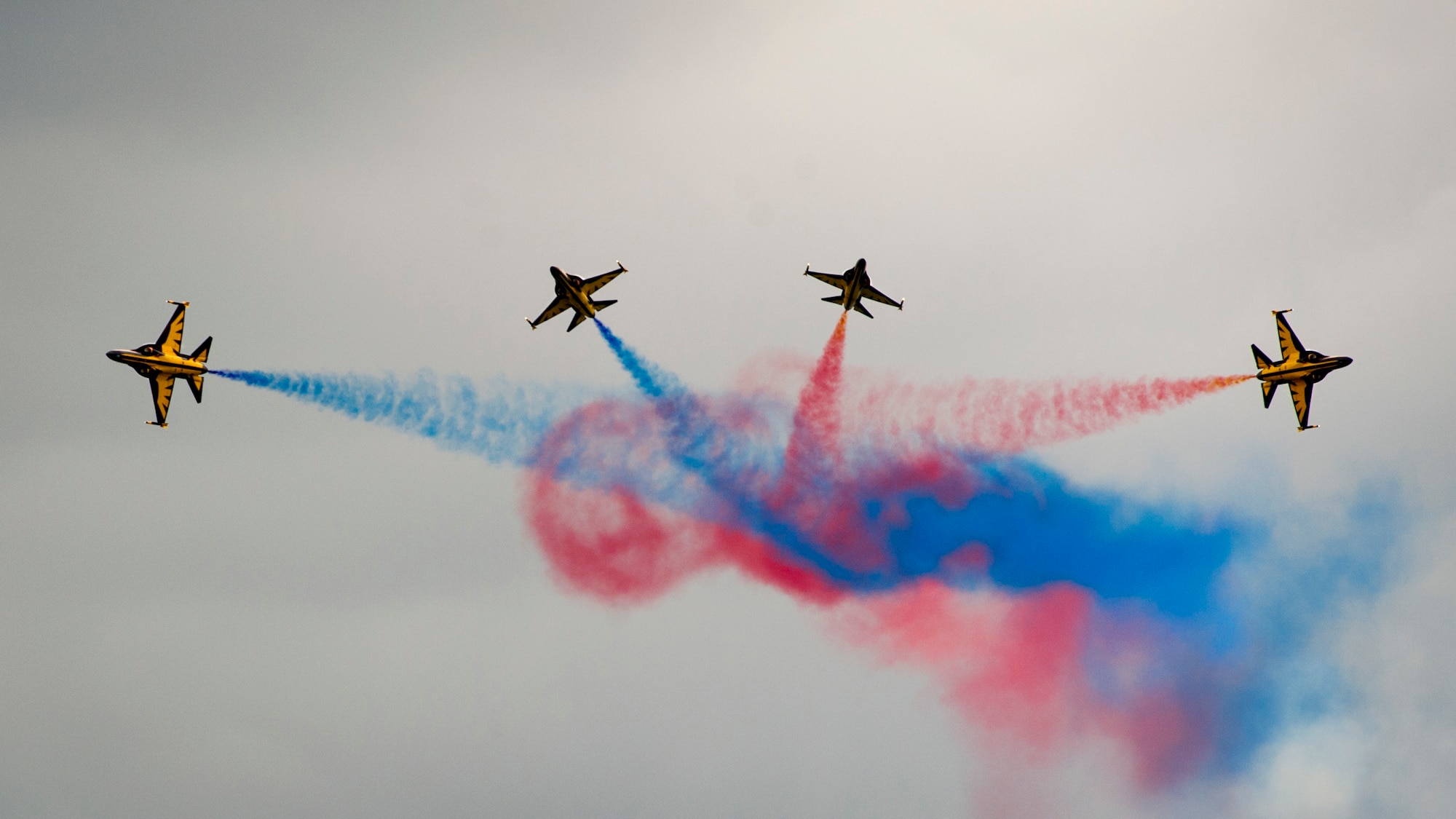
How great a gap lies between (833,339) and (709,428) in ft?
28.5

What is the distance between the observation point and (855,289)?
117 meters

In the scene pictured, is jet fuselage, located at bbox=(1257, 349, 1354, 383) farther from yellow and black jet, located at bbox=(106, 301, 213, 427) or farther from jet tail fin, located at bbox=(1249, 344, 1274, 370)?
yellow and black jet, located at bbox=(106, 301, 213, 427)

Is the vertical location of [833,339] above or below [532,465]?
above

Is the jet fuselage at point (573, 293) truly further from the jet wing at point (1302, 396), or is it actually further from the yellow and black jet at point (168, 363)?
the jet wing at point (1302, 396)

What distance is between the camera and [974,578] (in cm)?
12062

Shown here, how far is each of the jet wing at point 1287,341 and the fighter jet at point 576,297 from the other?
3640 cm

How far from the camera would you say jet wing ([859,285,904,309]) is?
116875 mm

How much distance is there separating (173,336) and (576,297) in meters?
21.9

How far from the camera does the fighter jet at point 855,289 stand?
380ft

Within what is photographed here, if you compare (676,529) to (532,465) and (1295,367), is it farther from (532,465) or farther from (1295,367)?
(1295,367)

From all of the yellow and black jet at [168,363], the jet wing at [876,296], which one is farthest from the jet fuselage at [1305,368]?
the yellow and black jet at [168,363]

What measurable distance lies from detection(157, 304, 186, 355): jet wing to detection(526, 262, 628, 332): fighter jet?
18.8 m

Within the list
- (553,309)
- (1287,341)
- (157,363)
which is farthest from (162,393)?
(1287,341)

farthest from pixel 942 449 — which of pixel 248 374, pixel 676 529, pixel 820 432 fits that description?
pixel 248 374
